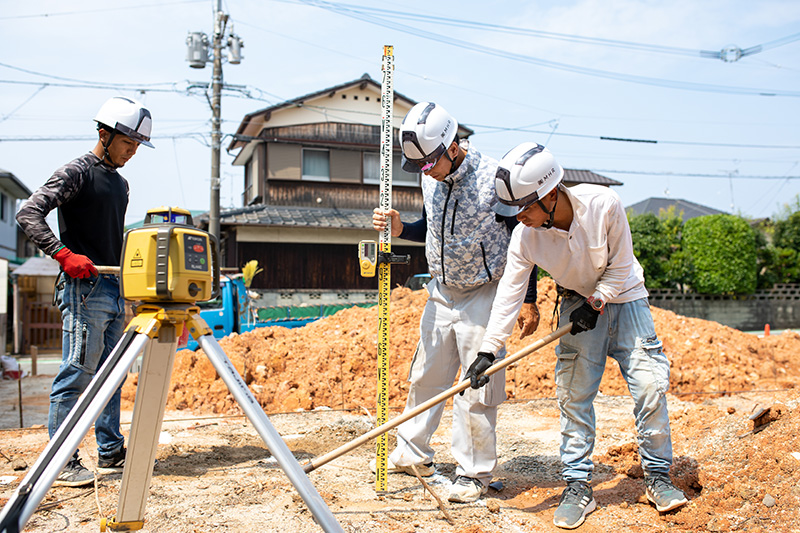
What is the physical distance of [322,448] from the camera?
→ 4.64m

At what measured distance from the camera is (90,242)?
3.65m

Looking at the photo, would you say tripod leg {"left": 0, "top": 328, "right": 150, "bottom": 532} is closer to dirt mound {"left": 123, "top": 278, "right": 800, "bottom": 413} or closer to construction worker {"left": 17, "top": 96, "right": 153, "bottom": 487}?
construction worker {"left": 17, "top": 96, "right": 153, "bottom": 487}

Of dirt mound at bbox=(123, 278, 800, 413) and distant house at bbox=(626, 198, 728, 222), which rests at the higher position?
distant house at bbox=(626, 198, 728, 222)

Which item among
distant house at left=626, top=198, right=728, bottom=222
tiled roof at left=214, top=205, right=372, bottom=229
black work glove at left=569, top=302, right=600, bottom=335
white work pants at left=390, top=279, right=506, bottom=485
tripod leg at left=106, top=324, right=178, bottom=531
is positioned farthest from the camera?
distant house at left=626, top=198, right=728, bottom=222

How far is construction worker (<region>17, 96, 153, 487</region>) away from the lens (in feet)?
11.2

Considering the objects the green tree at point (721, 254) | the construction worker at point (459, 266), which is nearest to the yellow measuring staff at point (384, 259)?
the construction worker at point (459, 266)

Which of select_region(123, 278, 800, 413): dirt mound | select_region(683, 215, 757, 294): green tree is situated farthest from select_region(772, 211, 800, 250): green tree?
select_region(123, 278, 800, 413): dirt mound

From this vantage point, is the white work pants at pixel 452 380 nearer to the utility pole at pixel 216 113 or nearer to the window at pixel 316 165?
the utility pole at pixel 216 113

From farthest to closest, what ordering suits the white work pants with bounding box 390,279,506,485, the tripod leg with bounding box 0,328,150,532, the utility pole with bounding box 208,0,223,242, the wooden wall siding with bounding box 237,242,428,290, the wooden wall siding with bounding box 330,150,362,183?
the wooden wall siding with bounding box 330,150,362,183, the wooden wall siding with bounding box 237,242,428,290, the utility pole with bounding box 208,0,223,242, the white work pants with bounding box 390,279,506,485, the tripod leg with bounding box 0,328,150,532

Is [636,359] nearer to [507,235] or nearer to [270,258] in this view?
[507,235]

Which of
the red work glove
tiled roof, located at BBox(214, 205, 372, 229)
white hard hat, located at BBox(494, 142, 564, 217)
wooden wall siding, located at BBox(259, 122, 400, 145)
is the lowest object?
the red work glove

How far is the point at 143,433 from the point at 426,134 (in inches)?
82.7

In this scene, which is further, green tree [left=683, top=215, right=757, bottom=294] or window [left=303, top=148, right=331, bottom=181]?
window [left=303, top=148, right=331, bottom=181]

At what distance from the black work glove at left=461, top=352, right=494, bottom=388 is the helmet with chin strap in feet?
2.53
